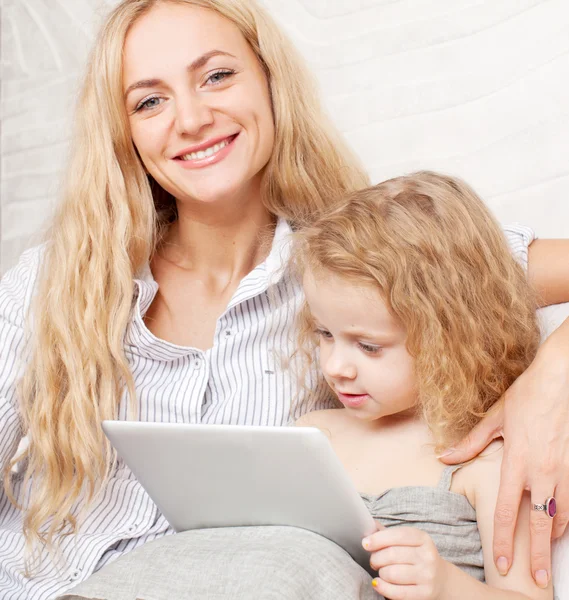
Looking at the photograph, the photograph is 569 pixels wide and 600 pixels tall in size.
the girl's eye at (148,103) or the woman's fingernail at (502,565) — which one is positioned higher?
the girl's eye at (148,103)

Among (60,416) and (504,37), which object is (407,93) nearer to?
(504,37)

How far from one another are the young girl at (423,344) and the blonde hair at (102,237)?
41 centimetres

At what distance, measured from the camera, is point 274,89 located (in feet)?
Result: 6.25

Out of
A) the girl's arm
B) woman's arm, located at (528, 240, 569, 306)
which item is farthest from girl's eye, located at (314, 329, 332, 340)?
woman's arm, located at (528, 240, 569, 306)

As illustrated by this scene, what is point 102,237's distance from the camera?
5.97 feet

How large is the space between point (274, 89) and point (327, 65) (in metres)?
0.53

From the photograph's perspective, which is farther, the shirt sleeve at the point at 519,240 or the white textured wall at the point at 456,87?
the white textured wall at the point at 456,87

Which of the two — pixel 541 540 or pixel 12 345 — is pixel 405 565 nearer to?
pixel 541 540

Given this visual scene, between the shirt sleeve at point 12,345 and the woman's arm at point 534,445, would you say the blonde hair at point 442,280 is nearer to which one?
the woman's arm at point 534,445

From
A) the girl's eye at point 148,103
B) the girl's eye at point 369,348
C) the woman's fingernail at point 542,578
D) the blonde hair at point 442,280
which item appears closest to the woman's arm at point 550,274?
the blonde hair at point 442,280

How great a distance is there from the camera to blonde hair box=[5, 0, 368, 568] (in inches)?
67.1

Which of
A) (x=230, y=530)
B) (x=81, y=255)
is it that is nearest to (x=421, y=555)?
(x=230, y=530)

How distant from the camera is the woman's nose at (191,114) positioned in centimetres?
173

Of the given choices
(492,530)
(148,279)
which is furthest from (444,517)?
(148,279)
